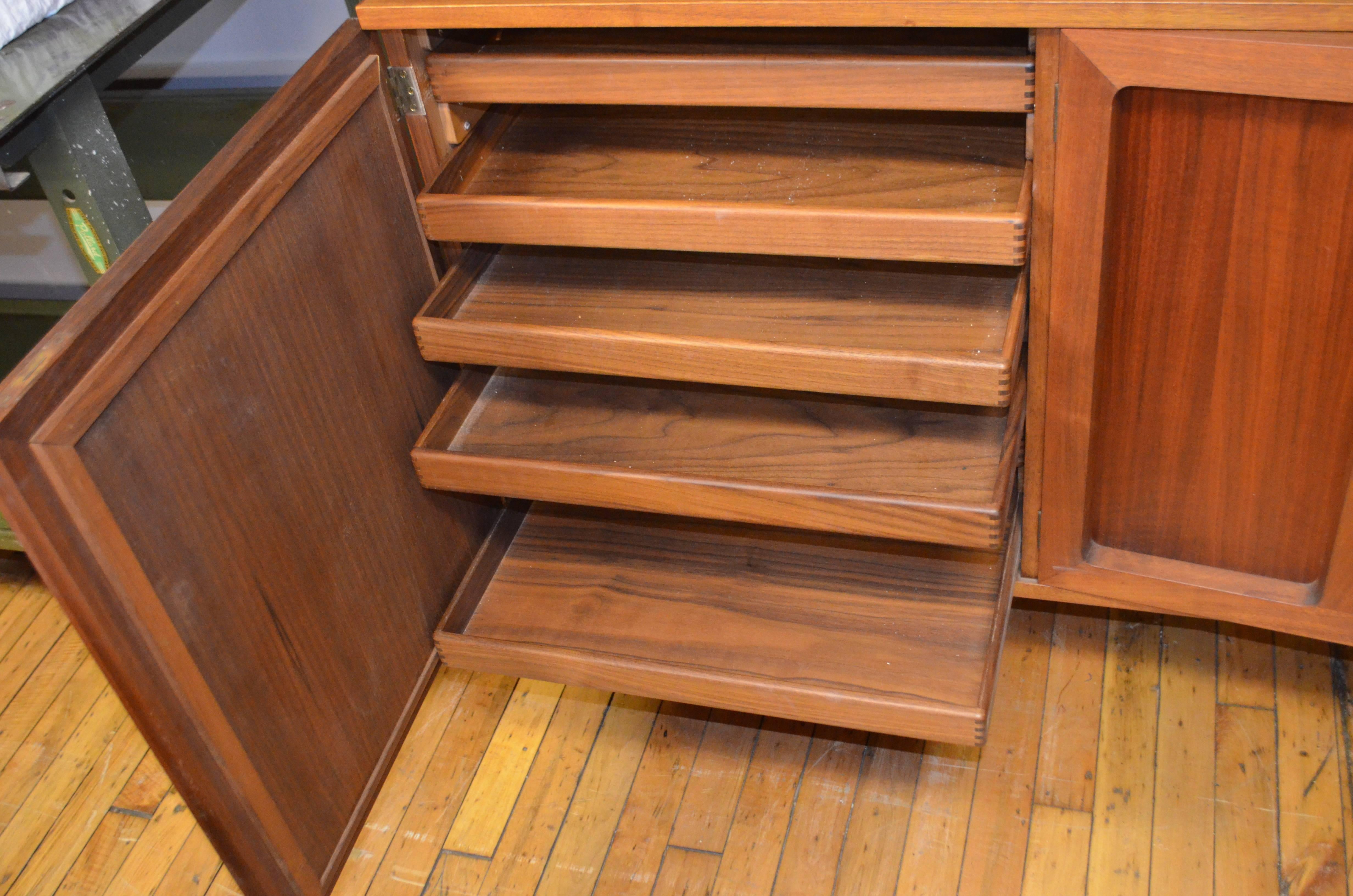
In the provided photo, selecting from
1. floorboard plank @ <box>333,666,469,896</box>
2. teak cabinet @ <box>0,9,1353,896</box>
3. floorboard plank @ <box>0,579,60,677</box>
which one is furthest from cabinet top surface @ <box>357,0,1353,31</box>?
floorboard plank @ <box>0,579,60,677</box>

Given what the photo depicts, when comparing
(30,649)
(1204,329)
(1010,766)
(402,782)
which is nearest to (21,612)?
(30,649)

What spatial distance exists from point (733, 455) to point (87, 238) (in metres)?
0.81

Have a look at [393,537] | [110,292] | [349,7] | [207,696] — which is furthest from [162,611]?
[349,7]

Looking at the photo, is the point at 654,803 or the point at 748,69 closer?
the point at 748,69

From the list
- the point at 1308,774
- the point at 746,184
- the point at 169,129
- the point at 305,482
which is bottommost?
the point at 1308,774

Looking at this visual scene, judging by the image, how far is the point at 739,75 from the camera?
1211mm

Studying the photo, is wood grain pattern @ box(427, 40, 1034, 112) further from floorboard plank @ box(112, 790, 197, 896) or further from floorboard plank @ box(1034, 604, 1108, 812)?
floorboard plank @ box(112, 790, 197, 896)

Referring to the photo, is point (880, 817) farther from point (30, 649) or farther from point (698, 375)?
point (30, 649)

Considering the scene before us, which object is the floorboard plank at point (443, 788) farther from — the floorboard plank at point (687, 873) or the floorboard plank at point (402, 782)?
the floorboard plank at point (687, 873)

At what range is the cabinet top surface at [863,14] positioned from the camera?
1.00 metres

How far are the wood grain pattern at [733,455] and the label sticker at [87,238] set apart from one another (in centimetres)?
Result: 43

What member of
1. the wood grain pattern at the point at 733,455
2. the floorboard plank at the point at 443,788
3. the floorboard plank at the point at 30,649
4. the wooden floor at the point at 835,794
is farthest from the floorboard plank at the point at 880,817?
the floorboard plank at the point at 30,649

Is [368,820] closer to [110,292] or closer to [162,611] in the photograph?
[162,611]

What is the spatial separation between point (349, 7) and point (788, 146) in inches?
27.7
